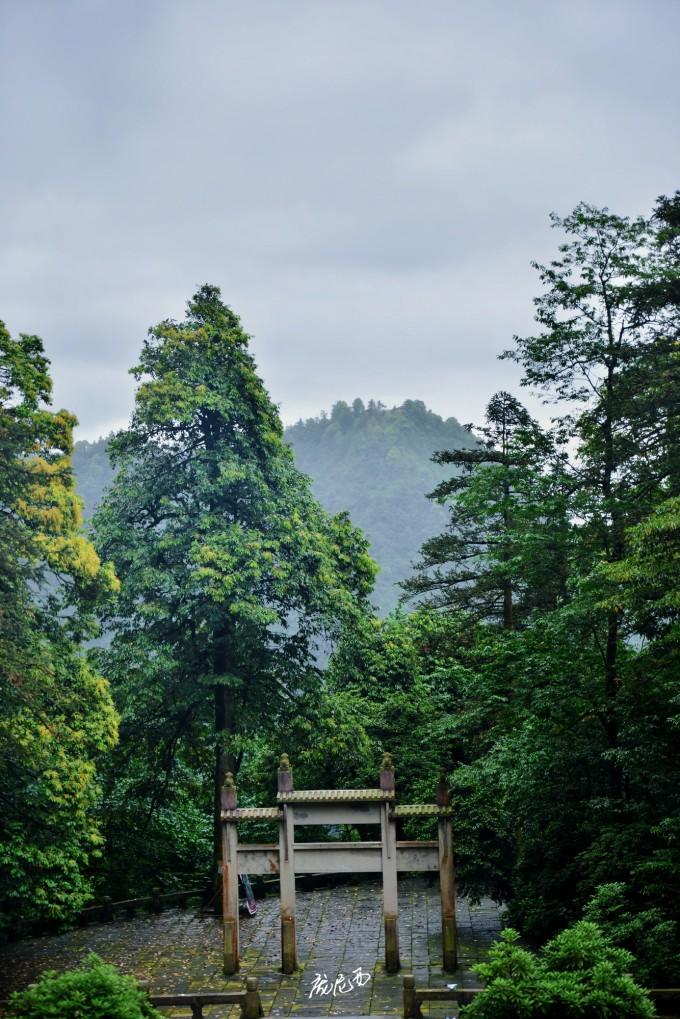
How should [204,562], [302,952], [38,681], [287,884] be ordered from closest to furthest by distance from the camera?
[38,681], [287,884], [302,952], [204,562]

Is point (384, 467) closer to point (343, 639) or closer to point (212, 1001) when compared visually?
point (343, 639)

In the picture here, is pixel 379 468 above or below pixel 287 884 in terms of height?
above

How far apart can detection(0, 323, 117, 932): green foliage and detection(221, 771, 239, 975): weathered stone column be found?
1.99 m

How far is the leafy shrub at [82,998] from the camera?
8773mm

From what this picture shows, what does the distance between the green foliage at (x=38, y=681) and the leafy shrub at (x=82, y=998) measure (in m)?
4.78

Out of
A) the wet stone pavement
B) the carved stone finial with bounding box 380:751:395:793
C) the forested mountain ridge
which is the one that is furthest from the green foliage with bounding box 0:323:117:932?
the forested mountain ridge

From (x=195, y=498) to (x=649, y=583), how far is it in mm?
9654

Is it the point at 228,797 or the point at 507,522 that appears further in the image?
the point at 507,522

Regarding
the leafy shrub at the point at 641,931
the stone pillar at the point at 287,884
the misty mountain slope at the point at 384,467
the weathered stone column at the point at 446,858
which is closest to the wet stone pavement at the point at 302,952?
the stone pillar at the point at 287,884

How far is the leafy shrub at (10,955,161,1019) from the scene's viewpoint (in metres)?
8.77

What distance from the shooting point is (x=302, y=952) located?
15.7 m

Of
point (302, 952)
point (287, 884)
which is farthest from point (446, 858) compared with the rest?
point (302, 952)

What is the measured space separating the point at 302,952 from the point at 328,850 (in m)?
2.17

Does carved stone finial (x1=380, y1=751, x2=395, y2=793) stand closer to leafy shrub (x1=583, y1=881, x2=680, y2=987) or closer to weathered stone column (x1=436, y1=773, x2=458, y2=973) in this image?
weathered stone column (x1=436, y1=773, x2=458, y2=973)
